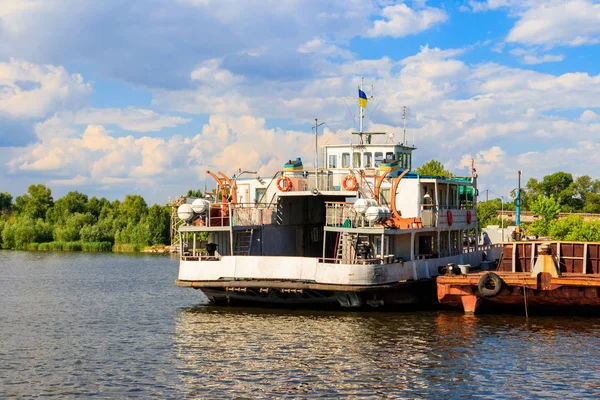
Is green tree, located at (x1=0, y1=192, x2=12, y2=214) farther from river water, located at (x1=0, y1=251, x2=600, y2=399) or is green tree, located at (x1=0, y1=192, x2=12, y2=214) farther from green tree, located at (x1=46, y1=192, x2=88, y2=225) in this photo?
river water, located at (x1=0, y1=251, x2=600, y2=399)

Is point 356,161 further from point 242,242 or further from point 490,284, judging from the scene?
point 490,284

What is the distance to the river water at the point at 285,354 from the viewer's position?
19672 mm

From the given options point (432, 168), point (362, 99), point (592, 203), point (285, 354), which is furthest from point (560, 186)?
point (285, 354)

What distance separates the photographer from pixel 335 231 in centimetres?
3130

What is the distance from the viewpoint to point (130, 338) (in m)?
26.2

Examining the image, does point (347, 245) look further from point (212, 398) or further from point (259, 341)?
point (212, 398)

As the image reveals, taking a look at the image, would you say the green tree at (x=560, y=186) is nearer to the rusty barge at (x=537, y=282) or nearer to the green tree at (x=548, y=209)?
the green tree at (x=548, y=209)

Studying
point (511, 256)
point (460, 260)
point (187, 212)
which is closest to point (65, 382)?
point (187, 212)

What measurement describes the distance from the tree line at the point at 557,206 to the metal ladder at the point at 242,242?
40257 mm

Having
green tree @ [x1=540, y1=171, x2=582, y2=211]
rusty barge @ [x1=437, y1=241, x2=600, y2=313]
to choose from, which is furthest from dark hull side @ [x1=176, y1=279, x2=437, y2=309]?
green tree @ [x1=540, y1=171, x2=582, y2=211]

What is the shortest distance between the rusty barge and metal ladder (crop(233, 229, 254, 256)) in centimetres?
803

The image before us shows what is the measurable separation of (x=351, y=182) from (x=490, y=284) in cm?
724

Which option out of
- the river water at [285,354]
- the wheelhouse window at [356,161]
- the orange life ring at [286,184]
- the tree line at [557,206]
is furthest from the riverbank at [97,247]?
the orange life ring at [286,184]

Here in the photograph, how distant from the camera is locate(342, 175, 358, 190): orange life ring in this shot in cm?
3305
